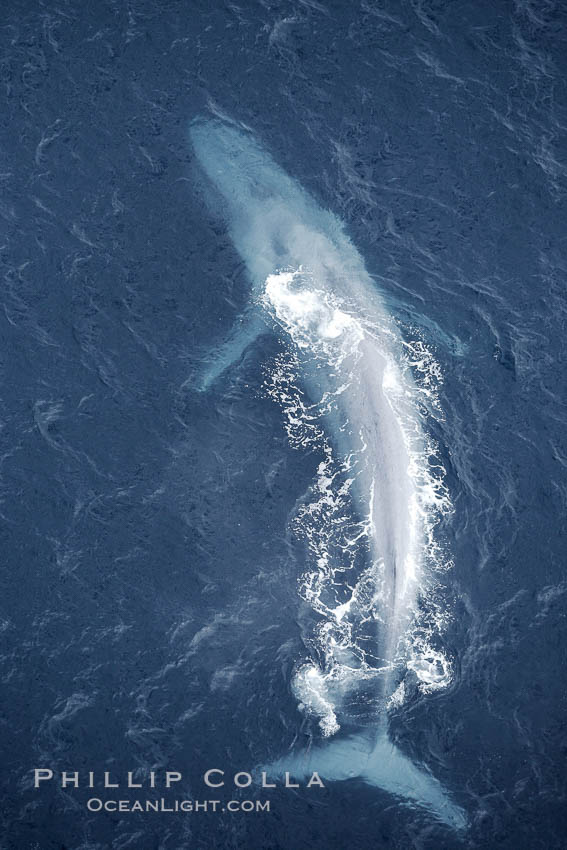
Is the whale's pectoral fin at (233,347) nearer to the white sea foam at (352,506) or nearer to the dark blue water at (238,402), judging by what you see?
the dark blue water at (238,402)

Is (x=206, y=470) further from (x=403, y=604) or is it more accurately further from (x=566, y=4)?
(x=566, y=4)

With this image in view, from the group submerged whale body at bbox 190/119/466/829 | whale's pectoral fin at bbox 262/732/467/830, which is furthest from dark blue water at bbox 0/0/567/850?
submerged whale body at bbox 190/119/466/829

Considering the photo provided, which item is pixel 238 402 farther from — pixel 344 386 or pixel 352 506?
pixel 352 506

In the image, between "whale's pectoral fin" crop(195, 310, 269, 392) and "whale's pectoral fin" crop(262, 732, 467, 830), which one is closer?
"whale's pectoral fin" crop(262, 732, 467, 830)

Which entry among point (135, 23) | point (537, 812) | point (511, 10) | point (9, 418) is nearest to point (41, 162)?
point (135, 23)

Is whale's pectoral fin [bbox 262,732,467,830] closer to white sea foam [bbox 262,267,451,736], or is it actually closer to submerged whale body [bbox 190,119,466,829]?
submerged whale body [bbox 190,119,466,829]

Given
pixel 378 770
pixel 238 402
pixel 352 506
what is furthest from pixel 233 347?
pixel 378 770

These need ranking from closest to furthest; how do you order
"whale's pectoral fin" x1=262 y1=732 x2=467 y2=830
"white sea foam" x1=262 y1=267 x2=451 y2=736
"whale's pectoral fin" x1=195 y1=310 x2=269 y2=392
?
"whale's pectoral fin" x1=262 y1=732 x2=467 y2=830, "white sea foam" x1=262 y1=267 x2=451 y2=736, "whale's pectoral fin" x1=195 y1=310 x2=269 y2=392
